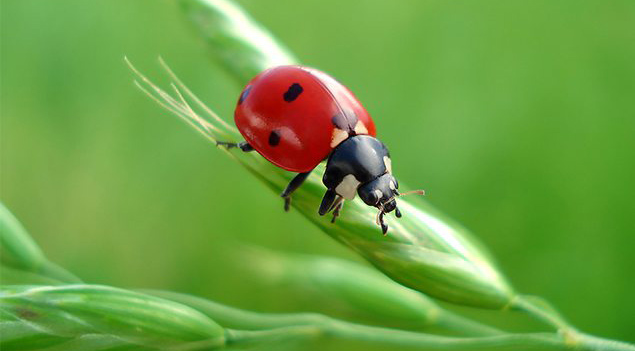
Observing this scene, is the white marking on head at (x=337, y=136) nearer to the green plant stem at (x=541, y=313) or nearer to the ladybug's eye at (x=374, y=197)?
the ladybug's eye at (x=374, y=197)

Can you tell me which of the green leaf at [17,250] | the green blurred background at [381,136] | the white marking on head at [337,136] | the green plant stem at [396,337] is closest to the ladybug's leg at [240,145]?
the white marking on head at [337,136]

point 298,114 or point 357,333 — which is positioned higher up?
point 298,114

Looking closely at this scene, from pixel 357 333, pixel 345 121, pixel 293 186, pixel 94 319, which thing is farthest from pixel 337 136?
pixel 94 319

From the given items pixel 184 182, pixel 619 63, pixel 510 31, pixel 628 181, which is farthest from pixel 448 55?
pixel 184 182

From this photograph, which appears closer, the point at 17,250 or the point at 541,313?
the point at 541,313

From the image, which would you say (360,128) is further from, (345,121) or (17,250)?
(17,250)

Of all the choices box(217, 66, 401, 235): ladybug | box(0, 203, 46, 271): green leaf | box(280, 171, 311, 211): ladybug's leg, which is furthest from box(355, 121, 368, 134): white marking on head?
box(0, 203, 46, 271): green leaf

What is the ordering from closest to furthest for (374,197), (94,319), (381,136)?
1. (94,319)
2. (374,197)
3. (381,136)

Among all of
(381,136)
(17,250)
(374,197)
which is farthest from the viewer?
(381,136)
